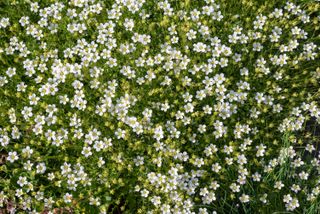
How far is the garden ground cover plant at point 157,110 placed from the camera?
16.0 feet

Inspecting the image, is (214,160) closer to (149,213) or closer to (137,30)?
(149,213)

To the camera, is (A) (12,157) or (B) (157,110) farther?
(B) (157,110)

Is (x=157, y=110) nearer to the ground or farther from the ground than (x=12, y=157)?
farther from the ground

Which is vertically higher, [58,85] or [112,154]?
[58,85]

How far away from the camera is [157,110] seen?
16.8 feet

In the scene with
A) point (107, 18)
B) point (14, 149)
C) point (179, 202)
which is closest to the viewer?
point (179, 202)

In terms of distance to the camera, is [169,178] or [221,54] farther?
[221,54]

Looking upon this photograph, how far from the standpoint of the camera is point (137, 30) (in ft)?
17.4

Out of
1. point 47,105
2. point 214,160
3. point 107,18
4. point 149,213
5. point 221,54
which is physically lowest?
point 149,213

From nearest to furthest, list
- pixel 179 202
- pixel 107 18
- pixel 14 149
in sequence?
1. pixel 179 202
2. pixel 14 149
3. pixel 107 18

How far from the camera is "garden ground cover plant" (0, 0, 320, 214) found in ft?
16.0

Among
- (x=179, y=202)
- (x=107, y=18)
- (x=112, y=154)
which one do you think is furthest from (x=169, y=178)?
(x=107, y=18)

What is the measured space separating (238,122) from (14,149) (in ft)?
7.27

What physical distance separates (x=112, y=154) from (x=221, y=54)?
1.49 m
